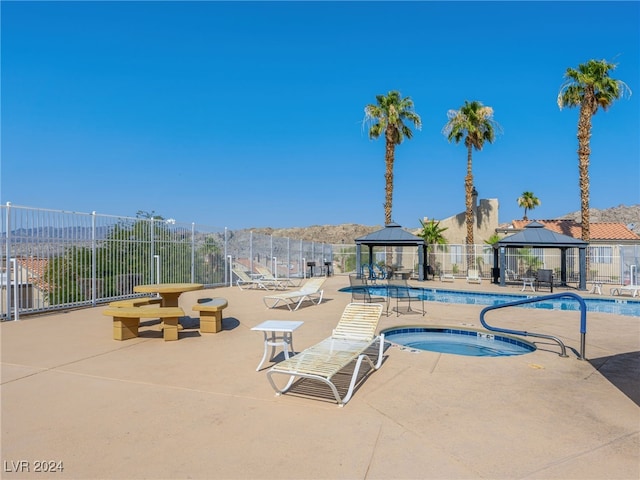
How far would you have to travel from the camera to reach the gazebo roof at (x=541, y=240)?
17.2 meters

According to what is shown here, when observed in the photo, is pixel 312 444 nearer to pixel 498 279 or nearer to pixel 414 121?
pixel 498 279

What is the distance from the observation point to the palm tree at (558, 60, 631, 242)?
68.7 ft

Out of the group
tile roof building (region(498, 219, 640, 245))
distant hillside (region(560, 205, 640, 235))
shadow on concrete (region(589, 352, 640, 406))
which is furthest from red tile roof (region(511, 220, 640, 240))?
distant hillside (region(560, 205, 640, 235))

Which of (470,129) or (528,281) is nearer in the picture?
(528,281)

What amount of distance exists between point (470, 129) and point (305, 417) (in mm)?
24512

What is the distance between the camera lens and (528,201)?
44312 mm

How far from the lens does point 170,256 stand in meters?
12.5

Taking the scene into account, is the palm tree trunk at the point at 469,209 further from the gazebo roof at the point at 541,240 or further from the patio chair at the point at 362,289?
the patio chair at the point at 362,289

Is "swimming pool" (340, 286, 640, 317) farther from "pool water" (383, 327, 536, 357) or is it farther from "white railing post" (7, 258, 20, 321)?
"white railing post" (7, 258, 20, 321)

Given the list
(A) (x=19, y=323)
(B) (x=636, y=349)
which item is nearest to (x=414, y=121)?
(B) (x=636, y=349)

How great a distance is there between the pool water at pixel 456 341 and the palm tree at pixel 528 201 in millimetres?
41881

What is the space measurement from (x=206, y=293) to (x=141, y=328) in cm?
582

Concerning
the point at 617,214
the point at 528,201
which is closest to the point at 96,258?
the point at 528,201

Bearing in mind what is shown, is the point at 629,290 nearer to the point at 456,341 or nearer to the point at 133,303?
the point at 456,341
